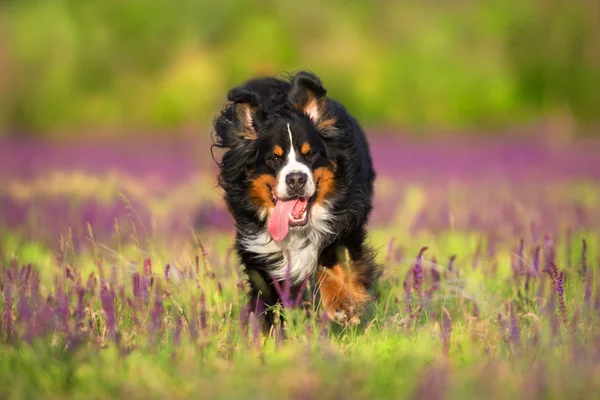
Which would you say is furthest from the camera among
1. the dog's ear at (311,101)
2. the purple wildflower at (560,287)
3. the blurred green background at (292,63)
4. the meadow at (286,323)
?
the blurred green background at (292,63)

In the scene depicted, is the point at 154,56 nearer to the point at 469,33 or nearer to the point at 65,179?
the point at 469,33

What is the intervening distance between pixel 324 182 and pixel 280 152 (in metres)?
0.34

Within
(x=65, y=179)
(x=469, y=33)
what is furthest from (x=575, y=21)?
(x=65, y=179)

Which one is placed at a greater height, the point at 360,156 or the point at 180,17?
the point at 180,17

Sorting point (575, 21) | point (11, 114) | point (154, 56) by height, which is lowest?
point (11, 114)

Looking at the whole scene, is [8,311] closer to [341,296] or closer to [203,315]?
[203,315]

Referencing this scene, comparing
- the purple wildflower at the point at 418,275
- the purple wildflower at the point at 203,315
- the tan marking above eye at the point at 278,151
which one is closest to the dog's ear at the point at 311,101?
the tan marking above eye at the point at 278,151

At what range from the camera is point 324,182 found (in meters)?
4.94

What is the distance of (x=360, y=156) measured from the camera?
5.31 metres

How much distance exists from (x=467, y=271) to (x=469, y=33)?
24443 mm

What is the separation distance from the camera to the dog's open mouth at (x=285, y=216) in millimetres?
4848

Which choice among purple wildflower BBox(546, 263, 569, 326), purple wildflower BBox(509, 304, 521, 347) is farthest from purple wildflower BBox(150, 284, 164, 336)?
purple wildflower BBox(546, 263, 569, 326)

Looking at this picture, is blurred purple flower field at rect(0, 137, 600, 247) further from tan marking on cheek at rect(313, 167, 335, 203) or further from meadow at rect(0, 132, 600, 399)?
tan marking on cheek at rect(313, 167, 335, 203)

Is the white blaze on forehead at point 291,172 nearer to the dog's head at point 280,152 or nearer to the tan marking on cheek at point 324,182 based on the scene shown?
the dog's head at point 280,152
